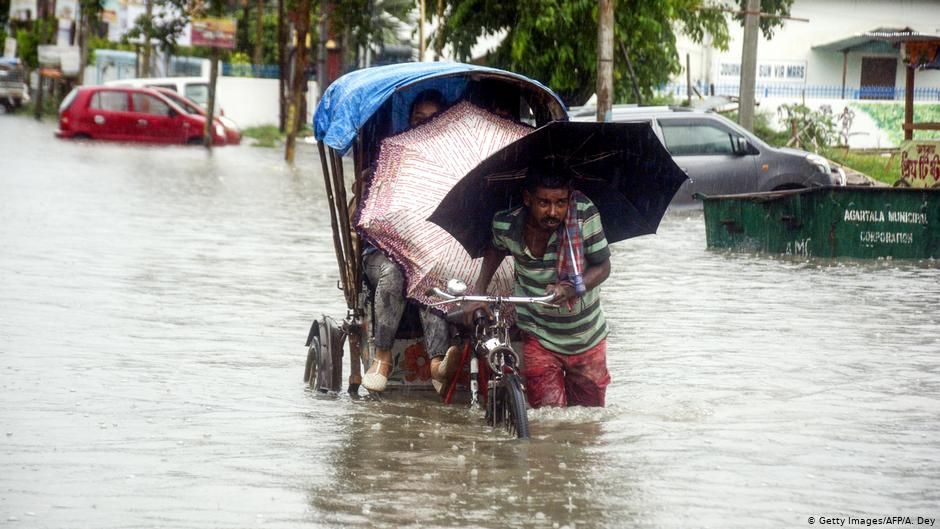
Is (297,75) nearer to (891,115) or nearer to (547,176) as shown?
(891,115)

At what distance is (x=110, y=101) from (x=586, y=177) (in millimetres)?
30360

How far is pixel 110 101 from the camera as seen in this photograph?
36.1 metres

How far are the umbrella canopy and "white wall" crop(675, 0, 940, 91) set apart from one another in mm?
33545

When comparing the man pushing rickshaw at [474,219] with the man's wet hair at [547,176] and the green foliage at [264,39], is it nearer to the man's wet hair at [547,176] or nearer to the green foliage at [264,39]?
the man's wet hair at [547,176]

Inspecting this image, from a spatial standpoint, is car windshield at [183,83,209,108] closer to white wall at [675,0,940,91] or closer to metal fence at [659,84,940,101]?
metal fence at [659,84,940,101]

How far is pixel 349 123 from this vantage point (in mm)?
7445

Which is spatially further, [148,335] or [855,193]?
[855,193]

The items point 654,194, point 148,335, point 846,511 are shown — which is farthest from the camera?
point 148,335

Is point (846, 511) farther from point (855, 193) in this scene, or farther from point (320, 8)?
point (320, 8)

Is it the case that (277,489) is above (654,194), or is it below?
below

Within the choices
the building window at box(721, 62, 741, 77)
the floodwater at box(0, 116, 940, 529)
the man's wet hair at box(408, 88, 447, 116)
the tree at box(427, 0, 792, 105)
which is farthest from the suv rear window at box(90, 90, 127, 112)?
the man's wet hair at box(408, 88, 447, 116)

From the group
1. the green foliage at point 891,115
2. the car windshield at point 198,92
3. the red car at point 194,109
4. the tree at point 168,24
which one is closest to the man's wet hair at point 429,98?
the green foliage at point 891,115

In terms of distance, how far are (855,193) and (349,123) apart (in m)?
8.59

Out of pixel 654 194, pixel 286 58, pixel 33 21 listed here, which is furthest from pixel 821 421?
pixel 33 21
